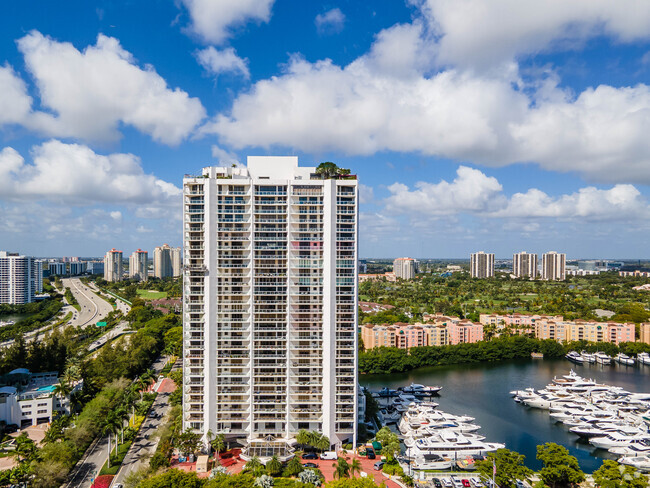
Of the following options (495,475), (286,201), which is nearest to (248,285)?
(286,201)

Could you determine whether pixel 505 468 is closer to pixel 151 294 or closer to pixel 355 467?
pixel 355 467

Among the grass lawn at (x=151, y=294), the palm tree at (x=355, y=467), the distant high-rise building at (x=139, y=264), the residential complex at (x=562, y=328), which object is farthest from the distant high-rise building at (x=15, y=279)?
the palm tree at (x=355, y=467)

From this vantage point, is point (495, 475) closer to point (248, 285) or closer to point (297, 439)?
point (297, 439)

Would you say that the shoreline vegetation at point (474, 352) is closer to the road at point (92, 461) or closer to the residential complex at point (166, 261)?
the road at point (92, 461)

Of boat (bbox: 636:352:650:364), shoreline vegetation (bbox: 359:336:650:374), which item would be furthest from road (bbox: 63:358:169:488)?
boat (bbox: 636:352:650:364)

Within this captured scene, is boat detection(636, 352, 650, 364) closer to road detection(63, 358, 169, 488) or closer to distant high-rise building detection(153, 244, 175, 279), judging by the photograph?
road detection(63, 358, 169, 488)

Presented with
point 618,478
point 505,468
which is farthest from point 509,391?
point 505,468
